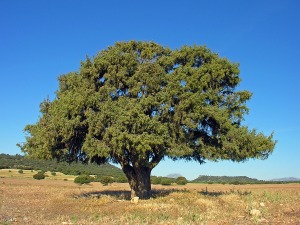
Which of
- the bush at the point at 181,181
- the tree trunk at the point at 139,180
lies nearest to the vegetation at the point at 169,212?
the tree trunk at the point at 139,180

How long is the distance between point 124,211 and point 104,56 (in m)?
12.7

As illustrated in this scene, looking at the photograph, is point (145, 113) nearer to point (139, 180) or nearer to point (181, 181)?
point (139, 180)

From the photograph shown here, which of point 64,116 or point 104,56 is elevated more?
point 104,56

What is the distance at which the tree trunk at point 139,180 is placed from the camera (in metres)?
31.1

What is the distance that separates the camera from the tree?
26484 millimetres

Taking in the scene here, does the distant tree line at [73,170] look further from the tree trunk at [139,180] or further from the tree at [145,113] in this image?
the tree at [145,113]

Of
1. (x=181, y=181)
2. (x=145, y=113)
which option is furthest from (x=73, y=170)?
(x=145, y=113)

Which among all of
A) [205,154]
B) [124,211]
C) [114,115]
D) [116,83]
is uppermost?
[116,83]

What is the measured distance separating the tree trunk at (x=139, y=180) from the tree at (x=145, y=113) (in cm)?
8

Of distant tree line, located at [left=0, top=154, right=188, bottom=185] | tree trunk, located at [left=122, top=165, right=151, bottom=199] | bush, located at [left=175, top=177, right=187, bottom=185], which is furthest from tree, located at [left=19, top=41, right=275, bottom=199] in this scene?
bush, located at [left=175, top=177, right=187, bottom=185]

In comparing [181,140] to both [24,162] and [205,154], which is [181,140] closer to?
[205,154]

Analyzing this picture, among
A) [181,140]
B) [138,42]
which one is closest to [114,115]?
[181,140]

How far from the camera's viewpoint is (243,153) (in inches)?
1165

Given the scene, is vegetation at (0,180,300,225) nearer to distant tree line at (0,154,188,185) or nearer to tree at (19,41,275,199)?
tree at (19,41,275,199)
